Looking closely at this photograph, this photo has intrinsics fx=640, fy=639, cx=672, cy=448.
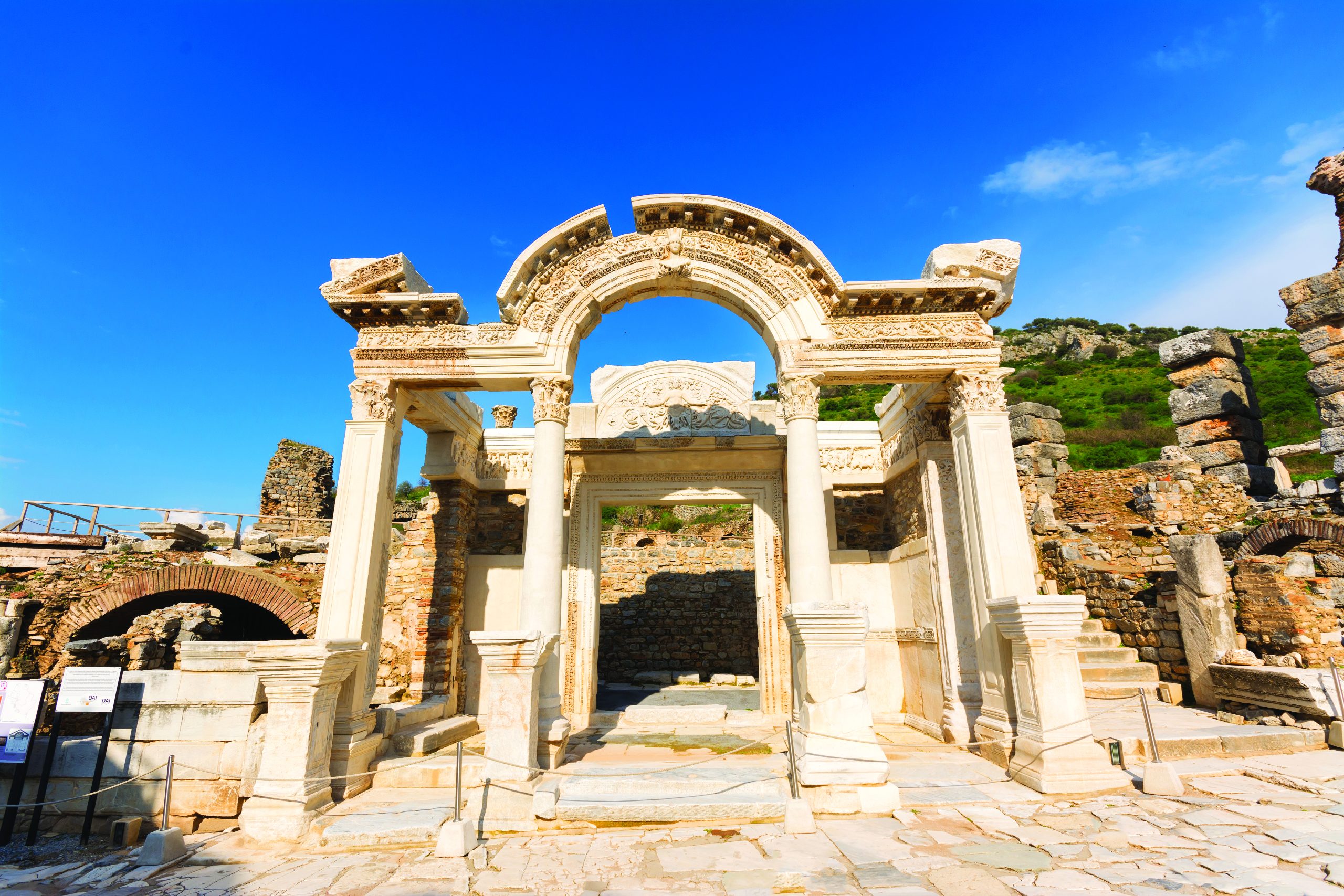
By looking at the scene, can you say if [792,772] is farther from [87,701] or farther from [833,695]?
[87,701]

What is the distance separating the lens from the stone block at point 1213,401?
1412 cm

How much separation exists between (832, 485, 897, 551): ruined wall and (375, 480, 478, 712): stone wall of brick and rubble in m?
6.34

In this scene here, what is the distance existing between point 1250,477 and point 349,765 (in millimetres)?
17346

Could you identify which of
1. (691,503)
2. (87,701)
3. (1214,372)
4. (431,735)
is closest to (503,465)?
(691,503)

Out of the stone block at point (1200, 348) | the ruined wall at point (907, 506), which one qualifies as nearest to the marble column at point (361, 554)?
the ruined wall at point (907, 506)

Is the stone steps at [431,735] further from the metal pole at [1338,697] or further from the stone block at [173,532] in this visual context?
the stone block at [173,532]

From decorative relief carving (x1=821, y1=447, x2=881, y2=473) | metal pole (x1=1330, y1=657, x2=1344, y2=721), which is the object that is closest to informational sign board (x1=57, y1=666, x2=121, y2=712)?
decorative relief carving (x1=821, y1=447, x2=881, y2=473)

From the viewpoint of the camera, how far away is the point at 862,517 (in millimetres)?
11164

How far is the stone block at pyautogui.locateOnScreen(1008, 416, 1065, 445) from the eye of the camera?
614 inches

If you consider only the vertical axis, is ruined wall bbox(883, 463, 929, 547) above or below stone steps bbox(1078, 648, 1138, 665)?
above

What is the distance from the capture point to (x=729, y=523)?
19375 millimetres

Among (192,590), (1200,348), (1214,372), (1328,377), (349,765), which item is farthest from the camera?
(1200,348)

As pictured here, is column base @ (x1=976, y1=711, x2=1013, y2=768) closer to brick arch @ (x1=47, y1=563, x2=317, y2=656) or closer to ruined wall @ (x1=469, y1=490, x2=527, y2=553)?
ruined wall @ (x1=469, y1=490, x2=527, y2=553)

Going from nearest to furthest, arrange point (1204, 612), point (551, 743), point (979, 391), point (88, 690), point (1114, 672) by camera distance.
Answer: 1. point (88, 690)
2. point (551, 743)
3. point (979, 391)
4. point (1204, 612)
5. point (1114, 672)
